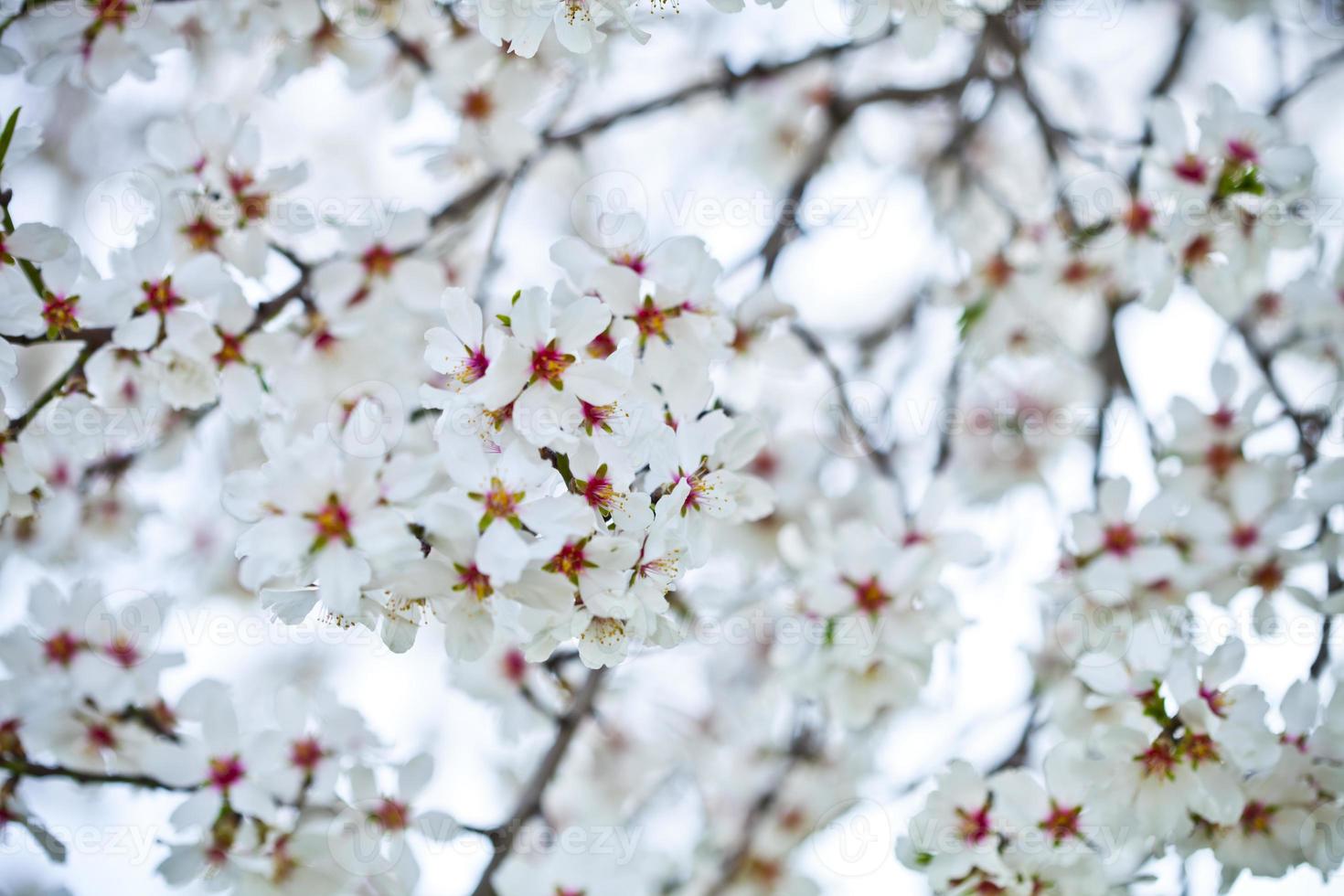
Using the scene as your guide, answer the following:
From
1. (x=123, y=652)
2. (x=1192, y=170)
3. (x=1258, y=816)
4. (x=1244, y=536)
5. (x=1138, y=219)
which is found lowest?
(x=1258, y=816)

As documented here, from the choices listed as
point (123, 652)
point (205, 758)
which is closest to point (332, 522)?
point (205, 758)

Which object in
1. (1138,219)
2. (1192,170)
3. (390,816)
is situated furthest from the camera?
(1138,219)

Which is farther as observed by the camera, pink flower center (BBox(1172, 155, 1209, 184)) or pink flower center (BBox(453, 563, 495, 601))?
pink flower center (BBox(1172, 155, 1209, 184))

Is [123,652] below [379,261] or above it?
below

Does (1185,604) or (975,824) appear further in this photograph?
(1185,604)

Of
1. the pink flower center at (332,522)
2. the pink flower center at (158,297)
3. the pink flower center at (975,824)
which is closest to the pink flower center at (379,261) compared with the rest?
the pink flower center at (158,297)

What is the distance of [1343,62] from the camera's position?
184 cm

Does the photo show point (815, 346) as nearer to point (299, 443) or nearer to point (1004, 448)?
point (299, 443)

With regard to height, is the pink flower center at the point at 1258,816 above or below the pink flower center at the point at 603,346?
below

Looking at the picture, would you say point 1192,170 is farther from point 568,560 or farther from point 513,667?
point 513,667

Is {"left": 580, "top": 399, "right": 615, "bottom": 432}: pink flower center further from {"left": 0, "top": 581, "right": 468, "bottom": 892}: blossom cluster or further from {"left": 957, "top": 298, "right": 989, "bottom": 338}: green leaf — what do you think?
{"left": 957, "top": 298, "right": 989, "bottom": 338}: green leaf

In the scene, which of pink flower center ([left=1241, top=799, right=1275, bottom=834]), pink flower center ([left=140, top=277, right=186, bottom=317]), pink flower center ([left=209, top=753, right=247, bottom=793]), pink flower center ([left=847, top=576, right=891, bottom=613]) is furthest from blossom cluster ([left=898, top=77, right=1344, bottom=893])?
pink flower center ([left=140, top=277, right=186, bottom=317])

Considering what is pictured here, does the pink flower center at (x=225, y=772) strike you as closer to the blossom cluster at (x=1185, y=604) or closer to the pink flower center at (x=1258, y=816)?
the blossom cluster at (x=1185, y=604)

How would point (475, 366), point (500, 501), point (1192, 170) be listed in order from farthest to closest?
point (1192, 170)
point (475, 366)
point (500, 501)
